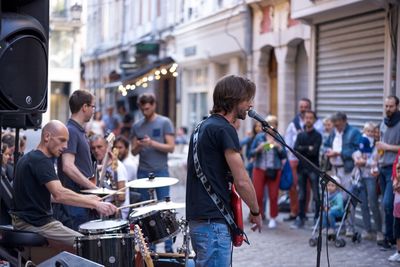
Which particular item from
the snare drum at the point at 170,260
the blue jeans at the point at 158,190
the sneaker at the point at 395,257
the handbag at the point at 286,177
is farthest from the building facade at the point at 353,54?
the snare drum at the point at 170,260

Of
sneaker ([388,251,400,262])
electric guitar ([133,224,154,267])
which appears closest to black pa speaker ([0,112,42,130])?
electric guitar ([133,224,154,267])

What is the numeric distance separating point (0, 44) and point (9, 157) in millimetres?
4999

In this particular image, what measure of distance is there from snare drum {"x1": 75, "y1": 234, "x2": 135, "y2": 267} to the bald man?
346 millimetres

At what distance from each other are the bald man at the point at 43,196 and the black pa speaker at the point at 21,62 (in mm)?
1391

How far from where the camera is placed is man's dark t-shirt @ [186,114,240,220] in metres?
5.62

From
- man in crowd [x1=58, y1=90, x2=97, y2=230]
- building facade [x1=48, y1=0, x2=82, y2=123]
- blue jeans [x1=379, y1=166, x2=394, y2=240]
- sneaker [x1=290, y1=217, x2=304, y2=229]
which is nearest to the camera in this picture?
man in crowd [x1=58, y1=90, x2=97, y2=230]

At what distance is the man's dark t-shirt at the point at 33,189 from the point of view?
21.9ft

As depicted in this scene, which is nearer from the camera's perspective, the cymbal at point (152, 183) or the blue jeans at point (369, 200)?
the cymbal at point (152, 183)

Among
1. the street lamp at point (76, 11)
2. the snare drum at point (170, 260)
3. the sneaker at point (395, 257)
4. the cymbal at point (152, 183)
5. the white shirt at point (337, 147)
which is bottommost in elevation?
the sneaker at point (395, 257)

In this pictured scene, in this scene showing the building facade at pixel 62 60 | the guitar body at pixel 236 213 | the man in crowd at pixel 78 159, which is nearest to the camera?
the guitar body at pixel 236 213

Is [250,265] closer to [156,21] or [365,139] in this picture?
[365,139]

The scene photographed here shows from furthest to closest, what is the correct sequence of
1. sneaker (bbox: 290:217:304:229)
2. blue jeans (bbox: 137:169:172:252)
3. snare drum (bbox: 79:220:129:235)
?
sneaker (bbox: 290:217:304:229), blue jeans (bbox: 137:169:172:252), snare drum (bbox: 79:220:129:235)

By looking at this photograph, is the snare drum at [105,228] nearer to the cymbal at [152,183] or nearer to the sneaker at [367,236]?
the cymbal at [152,183]

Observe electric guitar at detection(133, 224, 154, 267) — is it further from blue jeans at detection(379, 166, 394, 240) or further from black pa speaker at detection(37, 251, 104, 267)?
blue jeans at detection(379, 166, 394, 240)
